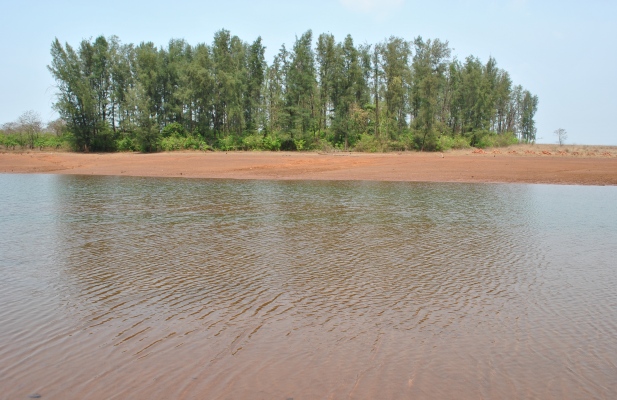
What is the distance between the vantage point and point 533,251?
29.1ft

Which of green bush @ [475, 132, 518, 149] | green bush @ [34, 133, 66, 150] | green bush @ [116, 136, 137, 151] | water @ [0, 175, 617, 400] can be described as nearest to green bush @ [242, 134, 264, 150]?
green bush @ [116, 136, 137, 151]

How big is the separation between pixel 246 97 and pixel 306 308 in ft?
167

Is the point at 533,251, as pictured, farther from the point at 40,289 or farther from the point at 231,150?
the point at 231,150

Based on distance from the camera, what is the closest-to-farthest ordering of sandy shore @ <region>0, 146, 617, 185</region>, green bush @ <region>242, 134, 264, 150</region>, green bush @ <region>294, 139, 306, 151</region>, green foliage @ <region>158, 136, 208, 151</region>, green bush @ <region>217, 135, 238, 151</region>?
sandy shore @ <region>0, 146, 617, 185</region>, green foliage @ <region>158, 136, 208, 151</region>, green bush @ <region>294, 139, 306, 151</region>, green bush @ <region>242, 134, 264, 150</region>, green bush @ <region>217, 135, 238, 151</region>

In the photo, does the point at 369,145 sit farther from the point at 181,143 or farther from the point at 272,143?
the point at 181,143

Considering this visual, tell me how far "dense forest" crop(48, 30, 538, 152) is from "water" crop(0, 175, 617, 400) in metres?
38.3

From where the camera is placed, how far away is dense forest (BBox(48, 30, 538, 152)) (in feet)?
160

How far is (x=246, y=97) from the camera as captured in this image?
2133 inches

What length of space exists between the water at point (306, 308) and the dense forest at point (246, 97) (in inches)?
1509

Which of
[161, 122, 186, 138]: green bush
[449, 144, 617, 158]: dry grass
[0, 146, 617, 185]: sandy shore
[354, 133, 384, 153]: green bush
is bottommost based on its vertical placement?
[0, 146, 617, 185]: sandy shore

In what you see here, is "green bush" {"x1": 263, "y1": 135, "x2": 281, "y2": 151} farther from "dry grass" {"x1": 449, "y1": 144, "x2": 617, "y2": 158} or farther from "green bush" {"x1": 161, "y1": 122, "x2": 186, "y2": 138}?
"dry grass" {"x1": 449, "y1": 144, "x2": 617, "y2": 158}

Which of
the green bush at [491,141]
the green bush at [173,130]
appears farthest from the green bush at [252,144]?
the green bush at [491,141]

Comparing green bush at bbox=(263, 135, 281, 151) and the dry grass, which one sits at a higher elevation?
green bush at bbox=(263, 135, 281, 151)

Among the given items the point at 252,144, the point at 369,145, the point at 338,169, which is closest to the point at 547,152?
the point at 369,145
